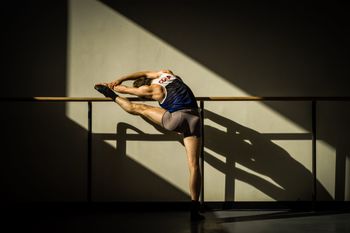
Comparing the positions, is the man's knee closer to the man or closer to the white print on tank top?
the man

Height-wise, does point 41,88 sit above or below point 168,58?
below

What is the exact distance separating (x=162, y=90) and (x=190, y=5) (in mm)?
969

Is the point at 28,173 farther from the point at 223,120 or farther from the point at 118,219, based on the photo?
the point at 223,120

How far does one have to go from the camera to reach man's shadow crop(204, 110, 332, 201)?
3441mm

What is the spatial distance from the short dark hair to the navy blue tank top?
0.64ft

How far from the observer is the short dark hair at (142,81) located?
3.23 metres

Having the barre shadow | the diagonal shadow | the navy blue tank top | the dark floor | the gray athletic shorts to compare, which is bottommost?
the dark floor

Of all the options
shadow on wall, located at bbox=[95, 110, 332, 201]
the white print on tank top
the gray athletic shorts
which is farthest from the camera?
shadow on wall, located at bbox=[95, 110, 332, 201]

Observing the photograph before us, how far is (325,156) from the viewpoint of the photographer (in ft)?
11.3

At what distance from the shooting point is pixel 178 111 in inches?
115

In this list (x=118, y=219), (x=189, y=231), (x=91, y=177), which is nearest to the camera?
(x=189, y=231)

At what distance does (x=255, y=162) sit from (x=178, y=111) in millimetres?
997

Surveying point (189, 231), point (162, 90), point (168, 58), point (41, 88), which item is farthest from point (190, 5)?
point (189, 231)

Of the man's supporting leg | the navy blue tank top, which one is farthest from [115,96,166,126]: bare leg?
the man's supporting leg
